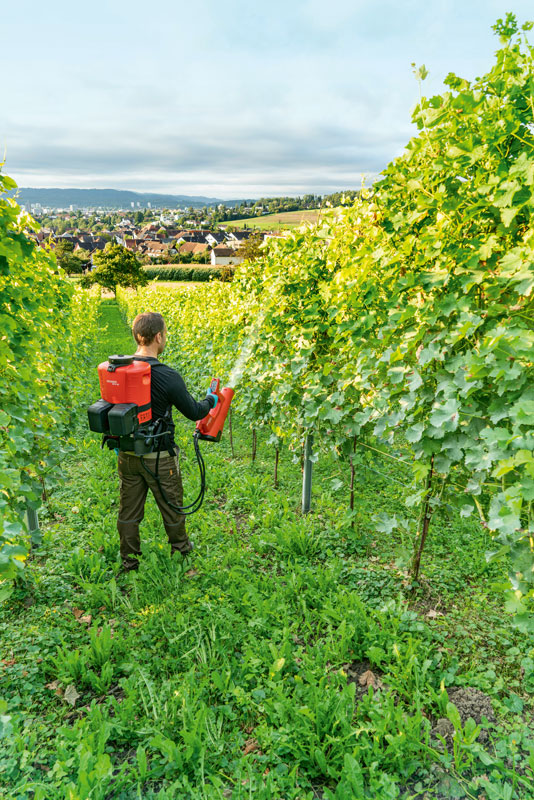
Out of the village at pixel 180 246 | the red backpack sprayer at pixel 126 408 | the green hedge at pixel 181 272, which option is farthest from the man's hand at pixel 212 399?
the green hedge at pixel 181 272

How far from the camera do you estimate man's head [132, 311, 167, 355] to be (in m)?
3.45

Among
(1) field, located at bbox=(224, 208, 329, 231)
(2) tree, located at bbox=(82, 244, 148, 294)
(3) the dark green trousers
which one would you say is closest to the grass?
(3) the dark green trousers

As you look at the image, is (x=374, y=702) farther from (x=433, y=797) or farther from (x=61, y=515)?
(x=61, y=515)

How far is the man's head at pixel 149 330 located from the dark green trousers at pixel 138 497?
838 mm

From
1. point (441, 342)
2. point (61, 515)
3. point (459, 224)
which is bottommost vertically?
point (61, 515)

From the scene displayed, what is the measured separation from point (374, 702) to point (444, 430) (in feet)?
4.70

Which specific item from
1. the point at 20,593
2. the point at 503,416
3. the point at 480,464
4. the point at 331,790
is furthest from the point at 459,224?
the point at 20,593

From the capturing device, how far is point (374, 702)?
2.45 meters

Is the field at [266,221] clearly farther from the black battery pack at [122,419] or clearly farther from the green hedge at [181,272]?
the black battery pack at [122,419]

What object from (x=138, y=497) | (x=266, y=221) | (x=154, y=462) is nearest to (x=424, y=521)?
(x=154, y=462)

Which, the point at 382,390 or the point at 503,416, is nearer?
the point at 503,416

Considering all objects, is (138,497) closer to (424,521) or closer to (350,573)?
(350,573)

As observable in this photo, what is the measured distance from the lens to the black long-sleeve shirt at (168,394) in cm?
346

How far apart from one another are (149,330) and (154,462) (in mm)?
972
